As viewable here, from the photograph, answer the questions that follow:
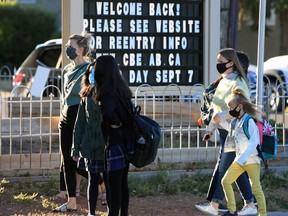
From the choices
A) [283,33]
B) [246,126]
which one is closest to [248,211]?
[246,126]

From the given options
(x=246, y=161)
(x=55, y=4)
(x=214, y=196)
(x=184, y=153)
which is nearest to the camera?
(x=246, y=161)

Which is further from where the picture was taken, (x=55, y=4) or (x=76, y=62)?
(x=55, y=4)

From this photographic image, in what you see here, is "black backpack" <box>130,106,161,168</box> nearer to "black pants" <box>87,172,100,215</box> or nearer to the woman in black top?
the woman in black top

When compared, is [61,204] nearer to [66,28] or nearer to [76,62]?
[76,62]

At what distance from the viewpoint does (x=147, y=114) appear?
1066cm

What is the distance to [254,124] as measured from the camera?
7.89 m

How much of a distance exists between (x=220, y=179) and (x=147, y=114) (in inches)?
101

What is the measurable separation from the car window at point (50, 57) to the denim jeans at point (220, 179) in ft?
29.3

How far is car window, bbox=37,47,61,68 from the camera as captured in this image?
1684cm

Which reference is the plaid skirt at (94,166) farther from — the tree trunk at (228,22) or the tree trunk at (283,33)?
the tree trunk at (283,33)

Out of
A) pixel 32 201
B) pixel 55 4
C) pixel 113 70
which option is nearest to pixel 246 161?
pixel 113 70

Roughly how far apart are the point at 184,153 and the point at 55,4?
29.7 metres

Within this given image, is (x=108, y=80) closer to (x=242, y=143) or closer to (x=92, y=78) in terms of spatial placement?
(x=92, y=78)

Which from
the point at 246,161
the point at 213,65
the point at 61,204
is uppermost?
the point at 213,65
